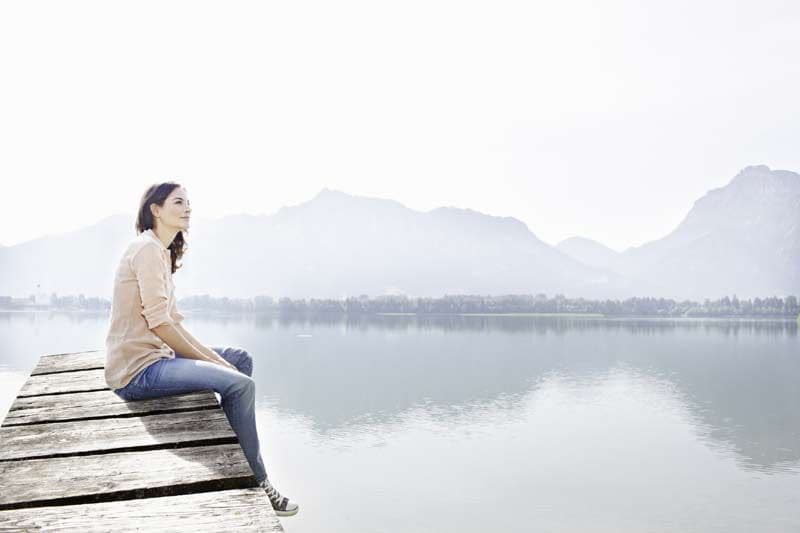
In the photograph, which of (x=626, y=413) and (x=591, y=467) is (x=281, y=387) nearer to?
(x=626, y=413)

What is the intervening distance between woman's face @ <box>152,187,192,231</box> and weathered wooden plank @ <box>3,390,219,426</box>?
120 centimetres

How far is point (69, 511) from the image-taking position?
242 cm

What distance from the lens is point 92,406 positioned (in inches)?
159

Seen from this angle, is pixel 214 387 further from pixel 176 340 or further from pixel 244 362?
pixel 244 362

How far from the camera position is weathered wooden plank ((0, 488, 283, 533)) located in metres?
2.23

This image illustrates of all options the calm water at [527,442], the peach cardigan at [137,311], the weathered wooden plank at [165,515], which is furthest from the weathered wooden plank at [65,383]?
the calm water at [527,442]

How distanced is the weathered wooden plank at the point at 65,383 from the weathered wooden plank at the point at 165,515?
226 centimetres

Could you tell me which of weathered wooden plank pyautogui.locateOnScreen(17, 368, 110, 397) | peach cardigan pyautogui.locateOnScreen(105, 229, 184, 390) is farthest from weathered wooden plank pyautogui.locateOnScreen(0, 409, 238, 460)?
weathered wooden plank pyautogui.locateOnScreen(17, 368, 110, 397)

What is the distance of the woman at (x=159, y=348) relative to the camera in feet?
13.0

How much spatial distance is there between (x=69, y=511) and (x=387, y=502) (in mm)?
19249

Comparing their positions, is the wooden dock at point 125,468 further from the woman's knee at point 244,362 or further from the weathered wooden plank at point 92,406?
the woman's knee at point 244,362

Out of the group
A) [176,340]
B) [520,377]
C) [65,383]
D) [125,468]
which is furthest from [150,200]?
[520,377]

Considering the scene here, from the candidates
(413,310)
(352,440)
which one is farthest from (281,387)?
(413,310)

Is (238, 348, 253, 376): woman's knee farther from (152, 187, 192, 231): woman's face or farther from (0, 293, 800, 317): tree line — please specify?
(0, 293, 800, 317): tree line
